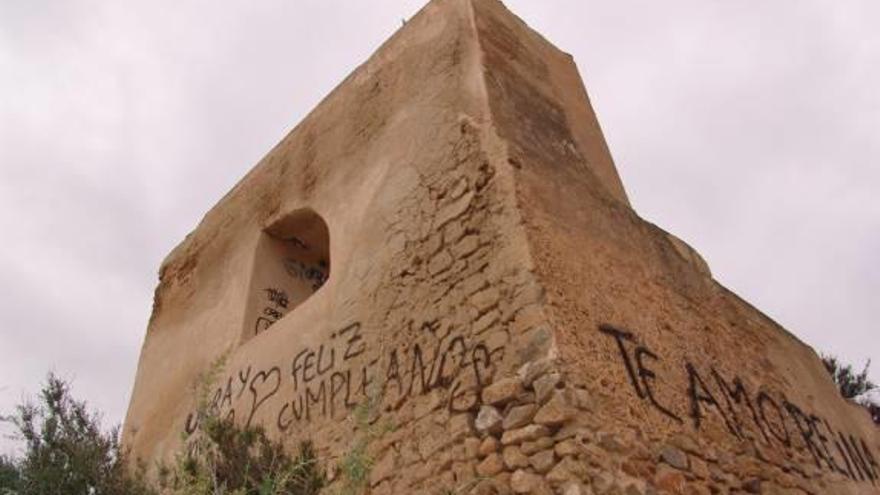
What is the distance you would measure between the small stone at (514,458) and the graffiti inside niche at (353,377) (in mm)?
330

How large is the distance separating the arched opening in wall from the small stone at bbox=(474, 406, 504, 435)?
2.64 meters

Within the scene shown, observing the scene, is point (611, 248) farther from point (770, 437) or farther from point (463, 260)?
point (770, 437)

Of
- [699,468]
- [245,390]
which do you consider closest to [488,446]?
[699,468]

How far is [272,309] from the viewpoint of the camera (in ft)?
20.5

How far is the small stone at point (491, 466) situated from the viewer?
351 centimetres

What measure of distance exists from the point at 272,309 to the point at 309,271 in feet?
2.30

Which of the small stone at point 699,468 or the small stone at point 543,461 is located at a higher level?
the small stone at point 543,461

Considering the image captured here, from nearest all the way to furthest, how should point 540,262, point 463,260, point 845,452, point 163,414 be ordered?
point 540,262 < point 463,260 < point 845,452 < point 163,414

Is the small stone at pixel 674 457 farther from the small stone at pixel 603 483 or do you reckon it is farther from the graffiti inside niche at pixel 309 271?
the graffiti inside niche at pixel 309 271

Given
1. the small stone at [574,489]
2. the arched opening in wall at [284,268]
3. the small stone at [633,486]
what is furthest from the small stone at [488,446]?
the arched opening in wall at [284,268]

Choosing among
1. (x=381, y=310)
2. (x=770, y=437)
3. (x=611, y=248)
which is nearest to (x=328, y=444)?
(x=381, y=310)

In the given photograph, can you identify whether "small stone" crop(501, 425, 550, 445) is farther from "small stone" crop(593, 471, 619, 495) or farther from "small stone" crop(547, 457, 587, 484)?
"small stone" crop(593, 471, 619, 495)

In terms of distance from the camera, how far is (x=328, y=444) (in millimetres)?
4500

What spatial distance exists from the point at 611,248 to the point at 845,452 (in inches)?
112
